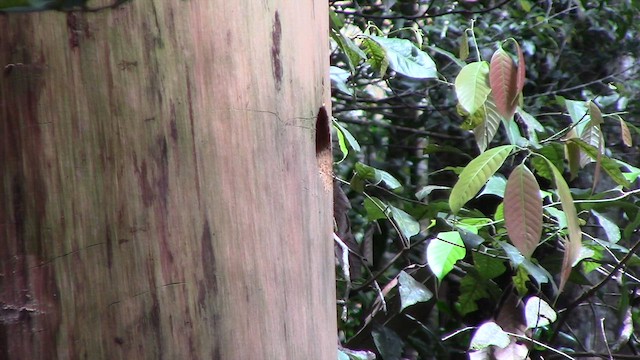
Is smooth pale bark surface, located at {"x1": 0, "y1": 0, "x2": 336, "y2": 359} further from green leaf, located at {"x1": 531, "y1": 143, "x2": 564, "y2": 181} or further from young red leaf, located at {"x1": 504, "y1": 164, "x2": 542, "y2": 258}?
green leaf, located at {"x1": 531, "y1": 143, "x2": 564, "y2": 181}

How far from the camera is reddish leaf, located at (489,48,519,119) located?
138 cm

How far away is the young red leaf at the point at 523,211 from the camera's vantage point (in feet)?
4.18

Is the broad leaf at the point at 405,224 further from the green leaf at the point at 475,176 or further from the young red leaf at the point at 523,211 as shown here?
the young red leaf at the point at 523,211

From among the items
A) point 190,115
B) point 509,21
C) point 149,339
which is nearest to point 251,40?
point 190,115

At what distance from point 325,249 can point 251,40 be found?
0.33m

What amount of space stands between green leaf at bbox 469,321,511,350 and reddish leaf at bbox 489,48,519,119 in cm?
56

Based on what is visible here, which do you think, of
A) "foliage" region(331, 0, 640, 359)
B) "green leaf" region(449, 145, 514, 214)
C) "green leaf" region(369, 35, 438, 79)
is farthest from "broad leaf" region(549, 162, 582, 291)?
"green leaf" region(369, 35, 438, 79)

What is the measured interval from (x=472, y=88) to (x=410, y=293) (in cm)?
54

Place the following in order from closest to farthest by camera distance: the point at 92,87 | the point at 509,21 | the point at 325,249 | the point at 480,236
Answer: the point at 92,87
the point at 325,249
the point at 480,236
the point at 509,21

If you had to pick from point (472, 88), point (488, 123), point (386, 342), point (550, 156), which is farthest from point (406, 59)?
point (386, 342)

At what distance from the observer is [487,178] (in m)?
1.40

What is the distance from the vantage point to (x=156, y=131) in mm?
846

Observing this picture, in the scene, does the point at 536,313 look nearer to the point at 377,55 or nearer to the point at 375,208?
the point at 375,208

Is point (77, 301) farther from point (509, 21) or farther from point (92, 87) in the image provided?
point (509, 21)
